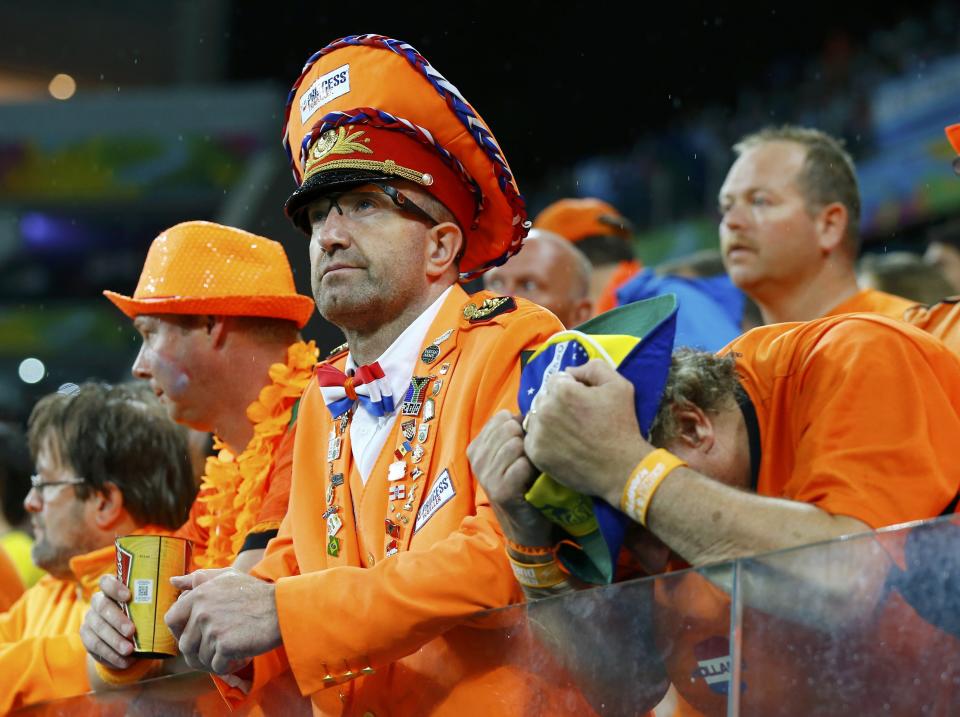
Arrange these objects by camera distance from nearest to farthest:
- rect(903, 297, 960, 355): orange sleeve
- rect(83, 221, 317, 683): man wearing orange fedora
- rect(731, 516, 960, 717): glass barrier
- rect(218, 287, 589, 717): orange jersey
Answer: rect(731, 516, 960, 717): glass barrier < rect(218, 287, 589, 717): orange jersey < rect(903, 297, 960, 355): orange sleeve < rect(83, 221, 317, 683): man wearing orange fedora

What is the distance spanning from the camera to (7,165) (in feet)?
59.4

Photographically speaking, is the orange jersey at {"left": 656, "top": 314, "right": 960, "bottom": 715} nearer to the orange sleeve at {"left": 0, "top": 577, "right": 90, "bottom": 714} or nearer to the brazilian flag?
the brazilian flag

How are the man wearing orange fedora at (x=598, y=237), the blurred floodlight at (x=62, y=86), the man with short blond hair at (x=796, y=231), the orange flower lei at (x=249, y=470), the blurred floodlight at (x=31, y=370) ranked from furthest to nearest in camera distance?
the blurred floodlight at (x=62, y=86) < the blurred floodlight at (x=31, y=370) < the man wearing orange fedora at (x=598, y=237) < the man with short blond hair at (x=796, y=231) < the orange flower lei at (x=249, y=470)

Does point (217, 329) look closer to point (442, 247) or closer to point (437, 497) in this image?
point (442, 247)

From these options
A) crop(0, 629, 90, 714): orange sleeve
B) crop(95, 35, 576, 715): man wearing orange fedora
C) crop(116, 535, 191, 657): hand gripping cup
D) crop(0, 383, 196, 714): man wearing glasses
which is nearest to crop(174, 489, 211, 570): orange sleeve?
crop(0, 383, 196, 714): man wearing glasses

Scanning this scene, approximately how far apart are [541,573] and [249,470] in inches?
54.2

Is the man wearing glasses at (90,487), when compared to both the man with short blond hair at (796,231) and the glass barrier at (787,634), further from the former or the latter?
the glass barrier at (787,634)

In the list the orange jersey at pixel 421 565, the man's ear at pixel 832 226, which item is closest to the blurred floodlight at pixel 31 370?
the man's ear at pixel 832 226

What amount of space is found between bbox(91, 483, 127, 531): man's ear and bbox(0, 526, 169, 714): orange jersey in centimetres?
8

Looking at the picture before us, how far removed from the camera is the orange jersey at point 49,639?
3.05 metres

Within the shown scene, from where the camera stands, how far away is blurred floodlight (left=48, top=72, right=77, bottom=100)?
1884cm

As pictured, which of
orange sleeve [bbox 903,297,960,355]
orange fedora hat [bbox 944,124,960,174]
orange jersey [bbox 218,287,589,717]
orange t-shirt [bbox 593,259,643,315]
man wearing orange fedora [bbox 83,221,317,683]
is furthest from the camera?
orange t-shirt [bbox 593,259,643,315]

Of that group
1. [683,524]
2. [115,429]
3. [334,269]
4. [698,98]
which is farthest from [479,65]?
[683,524]

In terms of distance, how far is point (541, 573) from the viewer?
216cm
